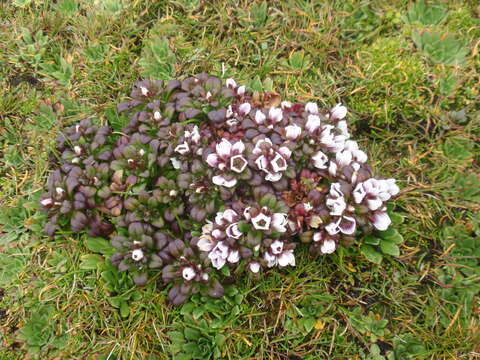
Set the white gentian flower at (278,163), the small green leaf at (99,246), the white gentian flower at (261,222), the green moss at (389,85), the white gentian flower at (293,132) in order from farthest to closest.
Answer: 1. the green moss at (389,85)
2. the small green leaf at (99,246)
3. the white gentian flower at (293,132)
4. the white gentian flower at (278,163)
5. the white gentian flower at (261,222)

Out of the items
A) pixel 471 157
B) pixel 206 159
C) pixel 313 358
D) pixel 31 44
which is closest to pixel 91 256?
pixel 206 159

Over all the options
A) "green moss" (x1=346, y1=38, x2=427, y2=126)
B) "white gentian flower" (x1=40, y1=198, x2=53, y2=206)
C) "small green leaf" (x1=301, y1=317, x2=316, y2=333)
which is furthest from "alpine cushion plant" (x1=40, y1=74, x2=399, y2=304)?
"green moss" (x1=346, y1=38, x2=427, y2=126)

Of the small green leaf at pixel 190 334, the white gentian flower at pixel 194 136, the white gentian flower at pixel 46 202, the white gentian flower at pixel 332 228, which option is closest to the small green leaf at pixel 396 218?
the white gentian flower at pixel 332 228

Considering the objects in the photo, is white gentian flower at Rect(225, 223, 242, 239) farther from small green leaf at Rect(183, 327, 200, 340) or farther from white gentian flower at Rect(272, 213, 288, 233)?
small green leaf at Rect(183, 327, 200, 340)

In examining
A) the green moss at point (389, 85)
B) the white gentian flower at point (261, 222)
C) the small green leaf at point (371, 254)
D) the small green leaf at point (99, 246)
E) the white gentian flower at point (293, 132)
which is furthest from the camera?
the green moss at point (389, 85)

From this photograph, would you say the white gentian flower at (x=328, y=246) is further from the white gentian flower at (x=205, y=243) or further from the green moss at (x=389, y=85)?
the green moss at (x=389, y=85)

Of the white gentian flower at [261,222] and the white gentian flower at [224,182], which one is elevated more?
the white gentian flower at [224,182]
